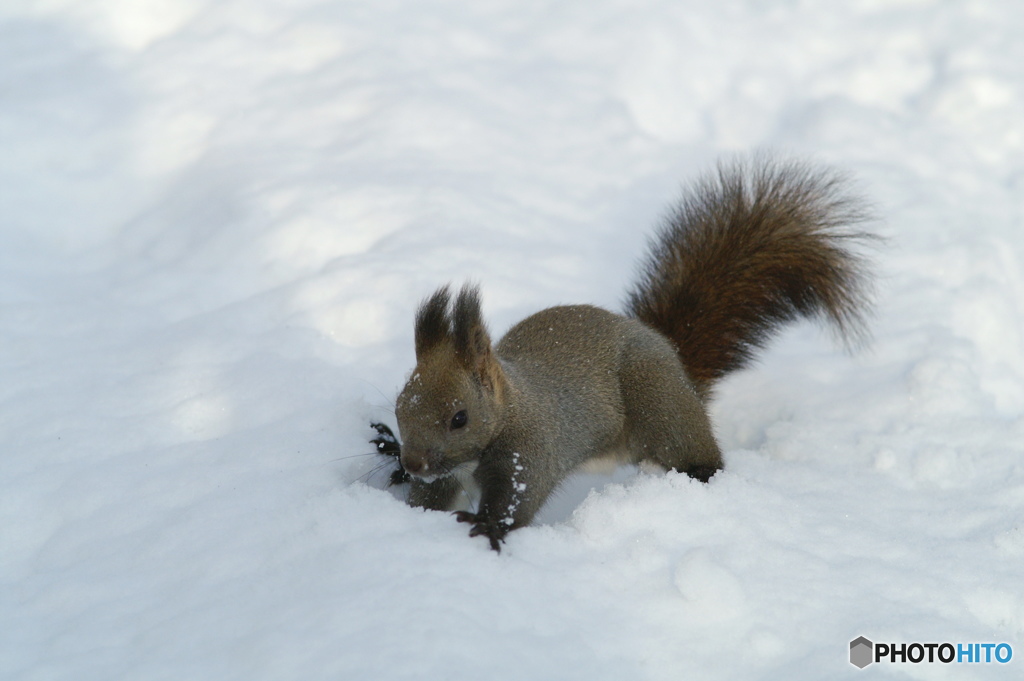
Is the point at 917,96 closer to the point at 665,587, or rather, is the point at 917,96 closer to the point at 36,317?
the point at 665,587

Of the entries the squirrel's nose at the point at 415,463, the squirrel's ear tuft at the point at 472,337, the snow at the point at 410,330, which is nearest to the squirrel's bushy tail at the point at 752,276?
the snow at the point at 410,330

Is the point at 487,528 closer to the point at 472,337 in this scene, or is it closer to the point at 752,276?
the point at 472,337

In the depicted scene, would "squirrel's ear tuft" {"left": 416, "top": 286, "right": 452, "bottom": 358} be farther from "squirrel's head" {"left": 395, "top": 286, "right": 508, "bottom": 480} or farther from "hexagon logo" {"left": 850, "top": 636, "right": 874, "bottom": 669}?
"hexagon logo" {"left": 850, "top": 636, "right": 874, "bottom": 669}

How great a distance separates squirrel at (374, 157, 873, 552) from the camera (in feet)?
7.84

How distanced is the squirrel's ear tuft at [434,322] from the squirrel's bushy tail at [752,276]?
1.14 m

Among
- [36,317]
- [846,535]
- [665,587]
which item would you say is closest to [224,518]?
[665,587]

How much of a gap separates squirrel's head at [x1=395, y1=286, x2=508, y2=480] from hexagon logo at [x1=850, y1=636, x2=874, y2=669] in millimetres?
1053

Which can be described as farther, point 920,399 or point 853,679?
point 920,399

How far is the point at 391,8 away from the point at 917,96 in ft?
9.94

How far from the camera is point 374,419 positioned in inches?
109

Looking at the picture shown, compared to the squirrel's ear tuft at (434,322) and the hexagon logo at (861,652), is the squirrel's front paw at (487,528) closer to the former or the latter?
the squirrel's ear tuft at (434,322)

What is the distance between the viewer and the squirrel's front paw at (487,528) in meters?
2.19

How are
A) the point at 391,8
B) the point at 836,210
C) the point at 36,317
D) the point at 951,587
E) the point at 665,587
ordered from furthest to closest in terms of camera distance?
the point at 391,8
the point at 836,210
the point at 36,317
the point at 951,587
the point at 665,587

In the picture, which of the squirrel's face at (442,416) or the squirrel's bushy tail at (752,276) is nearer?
the squirrel's face at (442,416)
